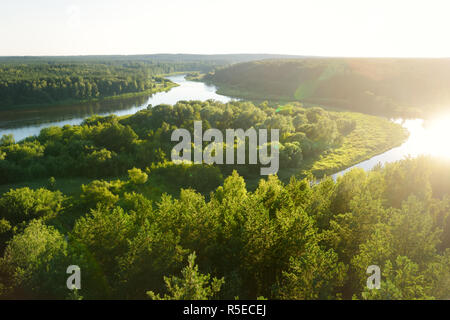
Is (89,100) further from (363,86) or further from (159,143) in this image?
(363,86)

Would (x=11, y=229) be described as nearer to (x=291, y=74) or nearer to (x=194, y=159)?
(x=194, y=159)

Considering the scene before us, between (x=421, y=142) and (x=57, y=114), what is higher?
(x=57, y=114)

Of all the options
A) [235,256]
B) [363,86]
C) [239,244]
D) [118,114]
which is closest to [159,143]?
[239,244]

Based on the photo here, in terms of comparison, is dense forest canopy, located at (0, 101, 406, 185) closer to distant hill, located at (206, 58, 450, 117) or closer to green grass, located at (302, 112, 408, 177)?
green grass, located at (302, 112, 408, 177)

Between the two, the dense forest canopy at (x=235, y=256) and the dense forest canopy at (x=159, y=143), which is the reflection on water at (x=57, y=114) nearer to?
the dense forest canopy at (x=159, y=143)

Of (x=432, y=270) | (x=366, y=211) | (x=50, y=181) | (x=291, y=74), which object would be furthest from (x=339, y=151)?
(x=291, y=74)
